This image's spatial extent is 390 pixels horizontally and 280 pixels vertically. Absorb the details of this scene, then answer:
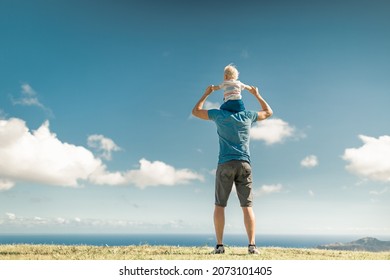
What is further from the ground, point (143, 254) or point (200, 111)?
point (200, 111)

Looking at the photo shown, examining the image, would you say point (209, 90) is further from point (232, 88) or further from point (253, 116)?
point (253, 116)

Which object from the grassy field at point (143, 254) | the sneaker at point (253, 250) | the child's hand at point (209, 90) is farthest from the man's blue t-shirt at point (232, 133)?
the grassy field at point (143, 254)

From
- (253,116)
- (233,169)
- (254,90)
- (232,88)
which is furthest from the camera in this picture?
(254,90)

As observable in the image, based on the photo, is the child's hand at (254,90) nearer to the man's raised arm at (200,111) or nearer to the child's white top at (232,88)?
the child's white top at (232,88)

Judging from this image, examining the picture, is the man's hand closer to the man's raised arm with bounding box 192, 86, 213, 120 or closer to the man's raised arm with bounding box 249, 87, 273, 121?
the man's raised arm with bounding box 249, 87, 273, 121

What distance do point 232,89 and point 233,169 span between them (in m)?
1.91

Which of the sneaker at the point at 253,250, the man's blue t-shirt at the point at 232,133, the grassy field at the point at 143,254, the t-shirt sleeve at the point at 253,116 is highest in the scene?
the t-shirt sleeve at the point at 253,116

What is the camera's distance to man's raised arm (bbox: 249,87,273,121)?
10.4 meters

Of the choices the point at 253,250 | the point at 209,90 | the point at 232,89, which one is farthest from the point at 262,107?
the point at 253,250

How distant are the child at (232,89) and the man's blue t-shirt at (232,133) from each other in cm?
16

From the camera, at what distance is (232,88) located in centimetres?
1009

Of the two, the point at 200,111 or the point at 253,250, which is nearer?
the point at 253,250

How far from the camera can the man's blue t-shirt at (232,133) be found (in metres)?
9.84
